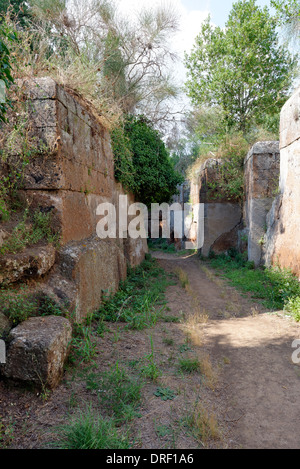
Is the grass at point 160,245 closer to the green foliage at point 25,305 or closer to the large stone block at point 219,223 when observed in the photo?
the large stone block at point 219,223

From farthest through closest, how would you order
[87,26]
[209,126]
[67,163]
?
[209,126], [87,26], [67,163]

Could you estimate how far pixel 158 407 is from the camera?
2.38 metres

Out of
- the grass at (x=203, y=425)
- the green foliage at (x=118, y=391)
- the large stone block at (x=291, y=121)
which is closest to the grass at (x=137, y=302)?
the green foliage at (x=118, y=391)

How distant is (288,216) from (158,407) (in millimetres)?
4325

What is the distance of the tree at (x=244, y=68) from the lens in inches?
452

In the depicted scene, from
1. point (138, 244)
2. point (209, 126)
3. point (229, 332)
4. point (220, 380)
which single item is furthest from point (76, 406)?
point (209, 126)

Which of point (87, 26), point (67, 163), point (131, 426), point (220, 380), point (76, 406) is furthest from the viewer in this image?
point (87, 26)

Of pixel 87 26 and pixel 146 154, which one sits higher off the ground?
pixel 87 26

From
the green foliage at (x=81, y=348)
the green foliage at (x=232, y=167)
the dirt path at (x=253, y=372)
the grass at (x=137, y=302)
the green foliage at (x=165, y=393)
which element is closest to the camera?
the dirt path at (x=253, y=372)

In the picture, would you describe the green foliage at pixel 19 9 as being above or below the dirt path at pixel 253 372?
above

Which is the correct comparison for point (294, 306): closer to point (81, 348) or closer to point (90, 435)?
point (81, 348)

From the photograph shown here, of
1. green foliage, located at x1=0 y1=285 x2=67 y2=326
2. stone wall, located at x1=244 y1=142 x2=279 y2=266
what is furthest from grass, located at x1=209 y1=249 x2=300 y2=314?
green foliage, located at x1=0 y1=285 x2=67 y2=326

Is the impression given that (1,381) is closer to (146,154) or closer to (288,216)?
(288,216)

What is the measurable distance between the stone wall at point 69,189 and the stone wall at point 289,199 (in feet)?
9.97
